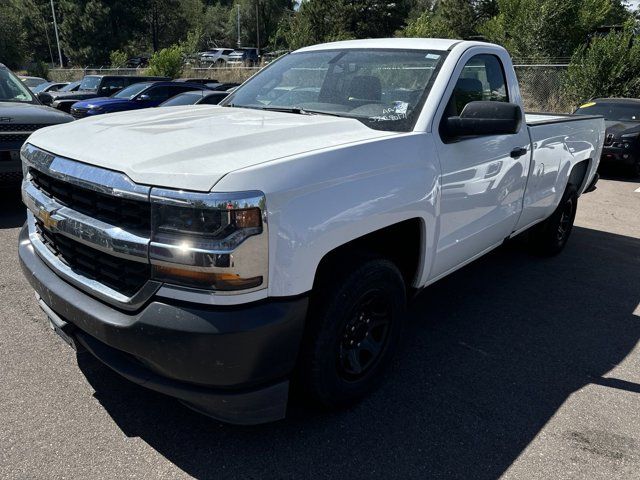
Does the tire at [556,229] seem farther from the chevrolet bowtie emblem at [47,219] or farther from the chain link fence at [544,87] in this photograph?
the chain link fence at [544,87]

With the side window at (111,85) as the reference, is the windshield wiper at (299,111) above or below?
above

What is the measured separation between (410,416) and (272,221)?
4.74ft

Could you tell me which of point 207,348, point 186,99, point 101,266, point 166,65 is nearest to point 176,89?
point 186,99

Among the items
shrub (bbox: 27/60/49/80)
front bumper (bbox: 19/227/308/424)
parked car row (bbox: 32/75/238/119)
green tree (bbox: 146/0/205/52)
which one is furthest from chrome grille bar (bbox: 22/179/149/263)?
green tree (bbox: 146/0/205/52)

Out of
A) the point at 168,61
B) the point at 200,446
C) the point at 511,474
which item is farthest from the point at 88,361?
the point at 168,61

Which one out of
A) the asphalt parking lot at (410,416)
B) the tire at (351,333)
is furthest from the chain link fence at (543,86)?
the tire at (351,333)

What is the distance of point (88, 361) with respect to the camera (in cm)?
319

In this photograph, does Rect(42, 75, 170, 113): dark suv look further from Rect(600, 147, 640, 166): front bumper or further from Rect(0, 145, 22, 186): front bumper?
Rect(600, 147, 640, 166): front bumper

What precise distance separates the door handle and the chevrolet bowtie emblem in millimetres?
2911

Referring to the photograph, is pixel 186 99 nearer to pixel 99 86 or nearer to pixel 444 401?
pixel 99 86

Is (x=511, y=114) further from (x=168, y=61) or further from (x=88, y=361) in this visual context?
(x=168, y=61)

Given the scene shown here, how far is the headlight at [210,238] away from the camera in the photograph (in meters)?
1.99

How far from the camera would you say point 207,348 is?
201 cm

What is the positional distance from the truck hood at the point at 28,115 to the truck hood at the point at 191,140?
11.9 feet
